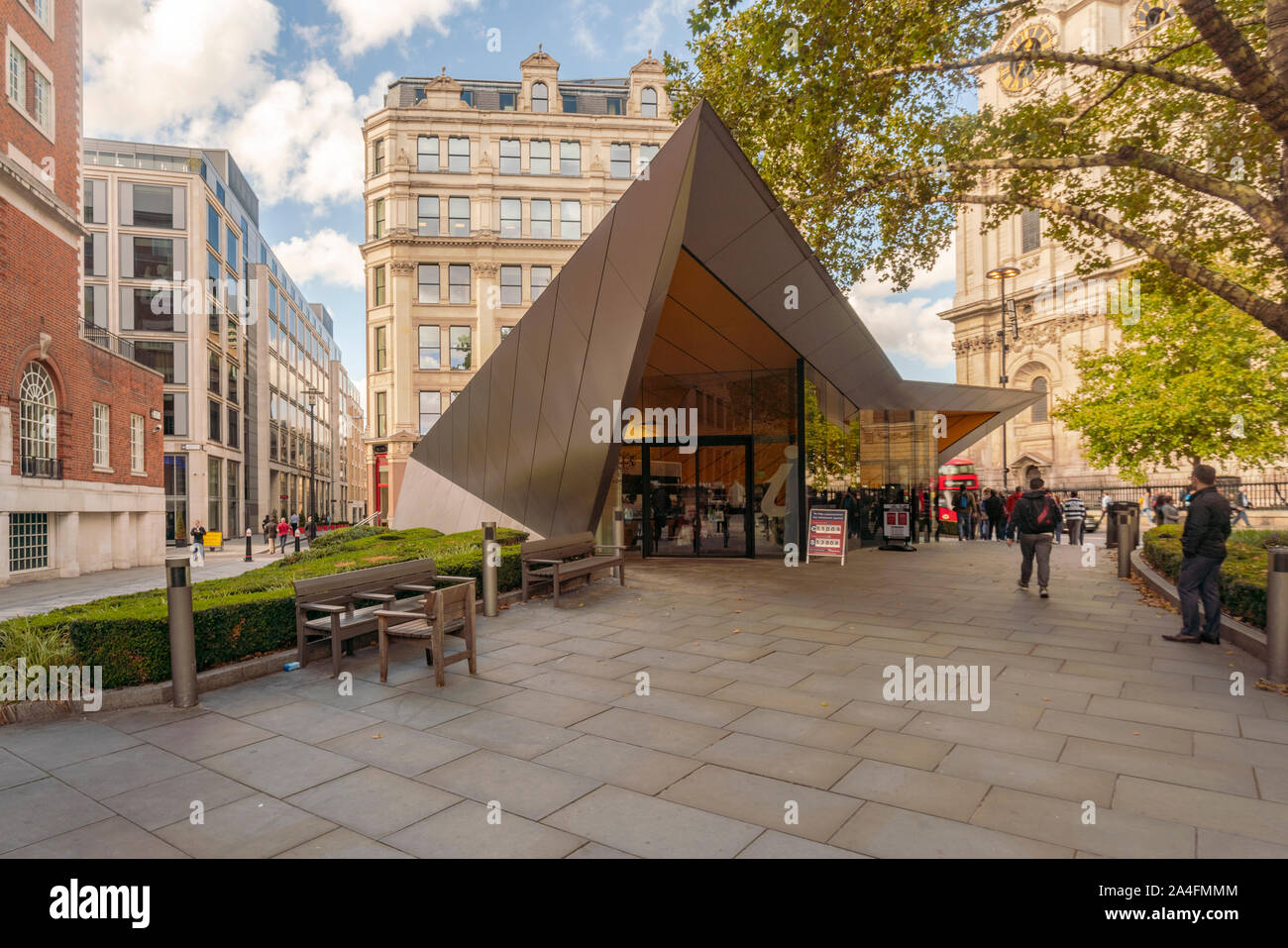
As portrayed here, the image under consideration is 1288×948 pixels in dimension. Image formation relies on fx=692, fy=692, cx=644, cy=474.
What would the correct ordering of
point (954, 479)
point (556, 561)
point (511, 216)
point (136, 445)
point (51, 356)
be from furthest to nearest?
point (511, 216) < point (954, 479) < point (136, 445) < point (51, 356) < point (556, 561)

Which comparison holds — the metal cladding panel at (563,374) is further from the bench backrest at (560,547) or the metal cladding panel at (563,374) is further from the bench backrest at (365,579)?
the bench backrest at (365,579)

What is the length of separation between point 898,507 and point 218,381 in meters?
41.5

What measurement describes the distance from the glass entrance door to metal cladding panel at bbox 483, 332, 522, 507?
3.67m

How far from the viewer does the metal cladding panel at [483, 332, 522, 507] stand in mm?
13586

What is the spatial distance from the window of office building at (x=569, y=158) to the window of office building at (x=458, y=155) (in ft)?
20.0

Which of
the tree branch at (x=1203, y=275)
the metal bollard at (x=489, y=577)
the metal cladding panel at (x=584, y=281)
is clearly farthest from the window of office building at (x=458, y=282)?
the metal bollard at (x=489, y=577)

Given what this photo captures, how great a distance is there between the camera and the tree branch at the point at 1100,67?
8680mm

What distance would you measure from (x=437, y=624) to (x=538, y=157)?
46.2 meters

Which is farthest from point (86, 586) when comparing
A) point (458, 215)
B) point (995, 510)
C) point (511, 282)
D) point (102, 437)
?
point (458, 215)

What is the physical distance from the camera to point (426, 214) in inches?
1764

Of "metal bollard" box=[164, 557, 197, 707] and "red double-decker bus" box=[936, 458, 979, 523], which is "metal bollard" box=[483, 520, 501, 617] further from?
"red double-decker bus" box=[936, 458, 979, 523]

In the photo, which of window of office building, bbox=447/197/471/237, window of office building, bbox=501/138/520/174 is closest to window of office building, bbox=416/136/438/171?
window of office building, bbox=447/197/471/237

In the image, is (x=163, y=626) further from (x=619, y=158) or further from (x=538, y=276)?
(x=619, y=158)
